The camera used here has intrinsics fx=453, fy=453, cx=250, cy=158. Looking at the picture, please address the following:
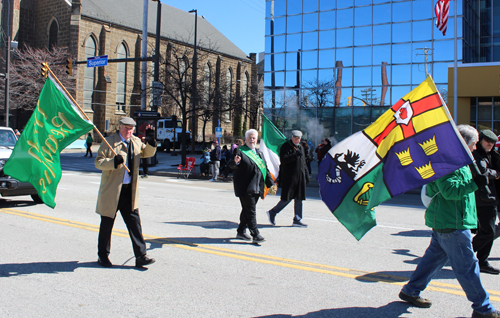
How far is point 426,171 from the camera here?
13.0 ft

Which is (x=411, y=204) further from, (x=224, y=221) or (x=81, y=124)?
(x=81, y=124)

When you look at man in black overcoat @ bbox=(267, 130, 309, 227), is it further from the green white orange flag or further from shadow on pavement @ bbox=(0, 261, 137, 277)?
the green white orange flag

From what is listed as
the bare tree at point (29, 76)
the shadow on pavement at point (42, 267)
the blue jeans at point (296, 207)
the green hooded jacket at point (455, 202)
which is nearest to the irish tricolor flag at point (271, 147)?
the blue jeans at point (296, 207)

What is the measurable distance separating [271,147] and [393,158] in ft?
13.8

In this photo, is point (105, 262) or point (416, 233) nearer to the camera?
point (105, 262)

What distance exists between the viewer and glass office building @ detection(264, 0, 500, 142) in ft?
86.2

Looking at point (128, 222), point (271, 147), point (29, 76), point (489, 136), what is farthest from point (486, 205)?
point (29, 76)

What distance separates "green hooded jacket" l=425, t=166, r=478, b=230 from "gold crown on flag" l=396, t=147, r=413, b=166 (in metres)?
0.33

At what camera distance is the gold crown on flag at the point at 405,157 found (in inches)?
163

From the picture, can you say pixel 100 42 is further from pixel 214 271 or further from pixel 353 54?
pixel 214 271

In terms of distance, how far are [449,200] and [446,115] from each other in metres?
0.73

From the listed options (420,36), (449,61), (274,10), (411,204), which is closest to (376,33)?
(420,36)

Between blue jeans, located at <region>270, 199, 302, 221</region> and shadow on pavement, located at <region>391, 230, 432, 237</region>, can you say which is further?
blue jeans, located at <region>270, 199, 302, 221</region>

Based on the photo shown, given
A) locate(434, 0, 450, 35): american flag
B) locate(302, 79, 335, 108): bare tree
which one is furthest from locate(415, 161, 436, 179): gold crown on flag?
locate(302, 79, 335, 108): bare tree
